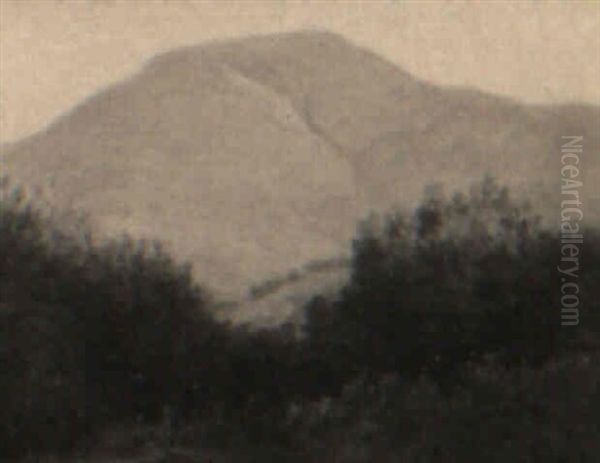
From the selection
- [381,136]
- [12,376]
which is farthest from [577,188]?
A: [12,376]

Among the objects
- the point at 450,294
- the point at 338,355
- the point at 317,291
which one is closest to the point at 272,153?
the point at 317,291

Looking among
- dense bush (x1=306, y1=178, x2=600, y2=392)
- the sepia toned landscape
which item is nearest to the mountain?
the sepia toned landscape

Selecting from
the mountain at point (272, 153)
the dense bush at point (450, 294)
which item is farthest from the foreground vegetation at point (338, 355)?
the mountain at point (272, 153)

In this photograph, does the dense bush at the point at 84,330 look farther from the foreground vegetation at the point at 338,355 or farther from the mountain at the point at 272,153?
the mountain at the point at 272,153

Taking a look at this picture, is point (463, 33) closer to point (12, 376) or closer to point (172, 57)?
point (172, 57)

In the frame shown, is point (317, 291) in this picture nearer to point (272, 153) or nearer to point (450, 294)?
point (450, 294)

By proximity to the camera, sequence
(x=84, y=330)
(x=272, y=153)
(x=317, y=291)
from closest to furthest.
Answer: (x=317, y=291) → (x=84, y=330) → (x=272, y=153)
